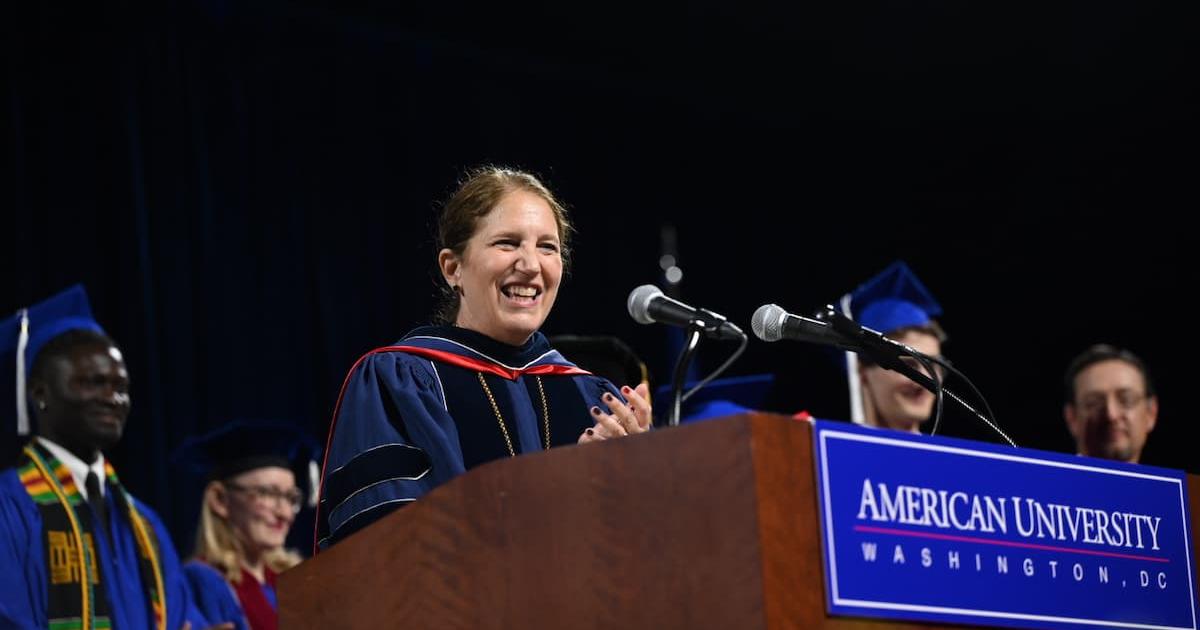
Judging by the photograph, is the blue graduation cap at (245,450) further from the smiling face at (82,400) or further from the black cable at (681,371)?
the black cable at (681,371)

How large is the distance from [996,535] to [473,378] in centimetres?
119

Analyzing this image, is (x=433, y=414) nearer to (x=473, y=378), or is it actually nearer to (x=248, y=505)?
(x=473, y=378)

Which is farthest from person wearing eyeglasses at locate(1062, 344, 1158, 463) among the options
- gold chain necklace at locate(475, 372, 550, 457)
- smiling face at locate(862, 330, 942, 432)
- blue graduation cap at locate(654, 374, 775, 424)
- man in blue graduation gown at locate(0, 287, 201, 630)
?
man in blue graduation gown at locate(0, 287, 201, 630)

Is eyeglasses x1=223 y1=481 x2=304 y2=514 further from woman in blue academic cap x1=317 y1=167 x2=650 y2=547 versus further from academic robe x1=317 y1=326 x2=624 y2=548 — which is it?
academic robe x1=317 y1=326 x2=624 y2=548

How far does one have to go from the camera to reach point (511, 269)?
107 inches

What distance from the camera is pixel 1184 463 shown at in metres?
6.79

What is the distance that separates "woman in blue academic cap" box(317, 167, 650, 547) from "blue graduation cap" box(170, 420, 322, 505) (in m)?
2.90

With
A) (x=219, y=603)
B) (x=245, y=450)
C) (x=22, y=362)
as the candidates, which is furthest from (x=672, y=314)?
(x=245, y=450)

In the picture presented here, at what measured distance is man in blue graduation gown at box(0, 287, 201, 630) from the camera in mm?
4531

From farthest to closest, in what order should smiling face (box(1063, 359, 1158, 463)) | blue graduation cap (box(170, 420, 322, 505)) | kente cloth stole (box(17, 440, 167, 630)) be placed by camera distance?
blue graduation cap (box(170, 420, 322, 505)), smiling face (box(1063, 359, 1158, 463)), kente cloth stole (box(17, 440, 167, 630))

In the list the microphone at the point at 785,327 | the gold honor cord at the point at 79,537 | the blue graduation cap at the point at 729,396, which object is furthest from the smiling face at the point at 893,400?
the gold honor cord at the point at 79,537

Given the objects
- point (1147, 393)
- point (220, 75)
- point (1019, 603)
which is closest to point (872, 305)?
point (1147, 393)

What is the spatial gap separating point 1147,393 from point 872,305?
0.94m

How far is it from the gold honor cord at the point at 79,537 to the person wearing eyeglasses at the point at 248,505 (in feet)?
2.75
